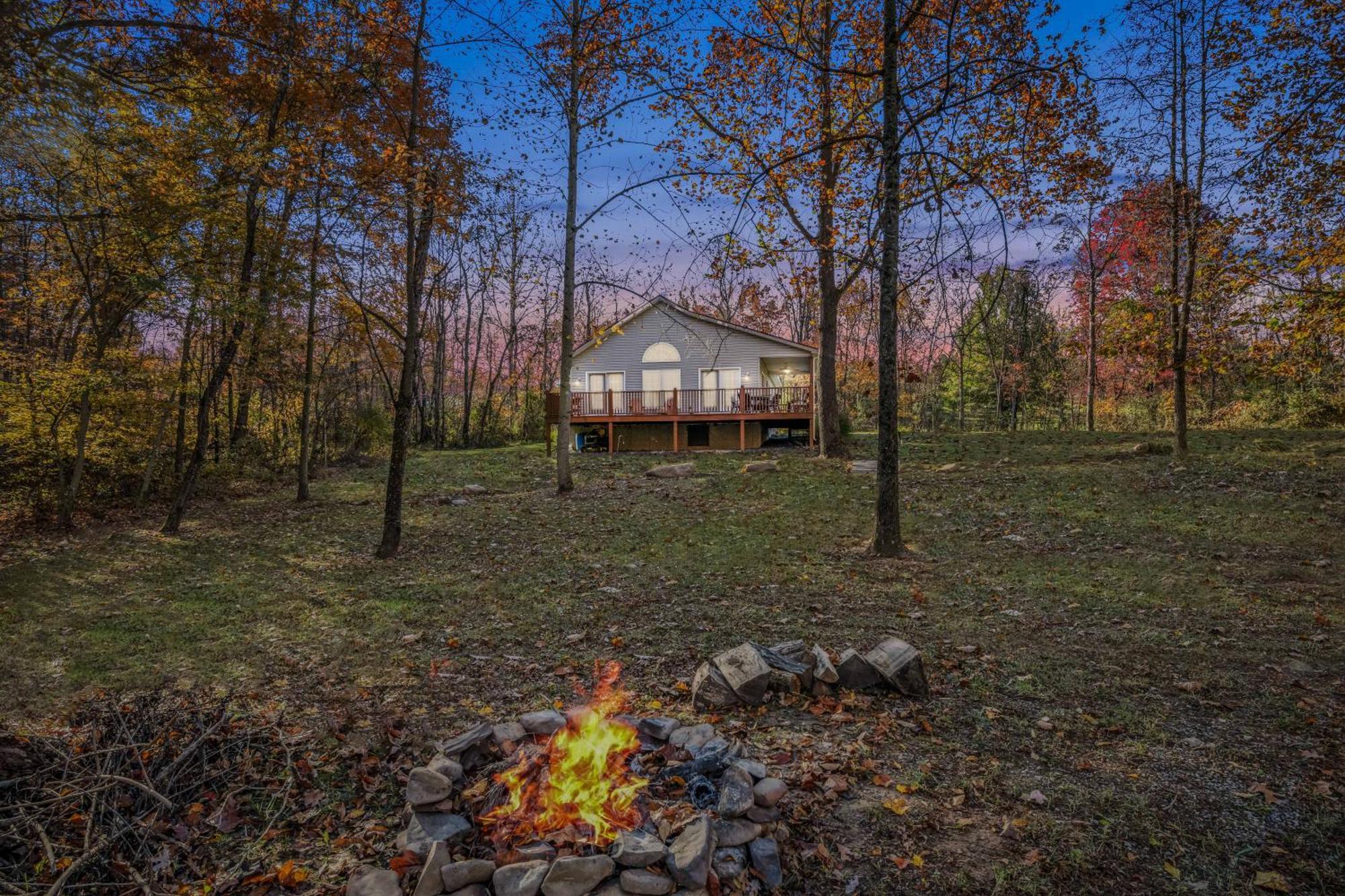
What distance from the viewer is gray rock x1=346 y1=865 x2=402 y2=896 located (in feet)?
7.58

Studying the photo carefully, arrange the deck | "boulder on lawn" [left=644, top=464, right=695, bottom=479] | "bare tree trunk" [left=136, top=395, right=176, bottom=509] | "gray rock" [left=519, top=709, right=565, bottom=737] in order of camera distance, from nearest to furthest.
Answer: "gray rock" [left=519, top=709, right=565, bottom=737]
"bare tree trunk" [left=136, top=395, right=176, bottom=509]
"boulder on lawn" [left=644, top=464, right=695, bottom=479]
the deck

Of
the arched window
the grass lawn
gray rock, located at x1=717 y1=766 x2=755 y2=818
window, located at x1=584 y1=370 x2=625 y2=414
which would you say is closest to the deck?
window, located at x1=584 y1=370 x2=625 y2=414

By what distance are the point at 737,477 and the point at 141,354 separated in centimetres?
1215

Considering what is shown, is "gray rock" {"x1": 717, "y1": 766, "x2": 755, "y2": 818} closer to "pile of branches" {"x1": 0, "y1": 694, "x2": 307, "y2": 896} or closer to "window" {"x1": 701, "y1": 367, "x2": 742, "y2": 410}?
"pile of branches" {"x1": 0, "y1": 694, "x2": 307, "y2": 896}

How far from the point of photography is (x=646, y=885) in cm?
225

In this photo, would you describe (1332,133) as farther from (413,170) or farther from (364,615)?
(364,615)

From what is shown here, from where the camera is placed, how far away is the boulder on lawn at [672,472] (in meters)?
14.3

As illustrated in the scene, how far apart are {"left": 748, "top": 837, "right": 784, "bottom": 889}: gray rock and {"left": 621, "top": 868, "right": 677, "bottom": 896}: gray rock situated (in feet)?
1.23

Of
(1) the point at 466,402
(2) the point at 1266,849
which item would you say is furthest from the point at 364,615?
(1) the point at 466,402

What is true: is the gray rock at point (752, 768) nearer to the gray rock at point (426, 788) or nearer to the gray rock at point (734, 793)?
the gray rock at point (734, 793)

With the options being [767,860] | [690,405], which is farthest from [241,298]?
[690,405]

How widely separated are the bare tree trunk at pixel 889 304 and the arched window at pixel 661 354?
15.4 m

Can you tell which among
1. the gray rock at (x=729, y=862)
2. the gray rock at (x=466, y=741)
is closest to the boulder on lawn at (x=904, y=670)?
the gray rock at (x=729, y=862)

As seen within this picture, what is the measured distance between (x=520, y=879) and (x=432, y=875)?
0.36 meters
